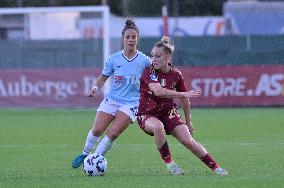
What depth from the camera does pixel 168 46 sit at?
1070 centimetres

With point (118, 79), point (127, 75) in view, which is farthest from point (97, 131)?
point (127, 75)

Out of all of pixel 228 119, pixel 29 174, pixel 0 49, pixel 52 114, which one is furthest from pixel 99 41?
pixel 29 174

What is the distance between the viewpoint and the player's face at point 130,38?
11398 mm

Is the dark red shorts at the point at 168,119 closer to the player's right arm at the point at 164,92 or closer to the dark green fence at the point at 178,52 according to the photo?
the player's right arm at the point at 164,92

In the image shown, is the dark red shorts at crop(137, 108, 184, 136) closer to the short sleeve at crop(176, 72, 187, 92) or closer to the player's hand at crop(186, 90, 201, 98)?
the short sleeve at crop(176, 72, 187, 92)

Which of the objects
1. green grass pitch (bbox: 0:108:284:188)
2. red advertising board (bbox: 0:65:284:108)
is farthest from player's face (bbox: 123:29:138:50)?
red advertising board (bbox: 0:65:284:108)

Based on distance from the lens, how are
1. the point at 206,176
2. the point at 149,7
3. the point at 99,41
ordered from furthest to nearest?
1. the point at 149,7
2. the point at 99,41
3. the point at 206,176

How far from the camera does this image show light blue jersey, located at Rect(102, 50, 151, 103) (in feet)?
38.4

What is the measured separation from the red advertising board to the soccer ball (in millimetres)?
15567

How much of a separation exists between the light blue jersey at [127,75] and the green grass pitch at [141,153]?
1.00 metres

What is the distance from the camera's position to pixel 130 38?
37.6ft

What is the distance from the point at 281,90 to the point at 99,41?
7.08m

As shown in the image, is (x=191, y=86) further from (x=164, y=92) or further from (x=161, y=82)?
(x=164, y=92)

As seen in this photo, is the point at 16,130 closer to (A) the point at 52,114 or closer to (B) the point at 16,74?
(A) the point at 52,114
